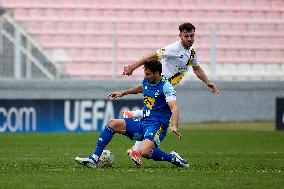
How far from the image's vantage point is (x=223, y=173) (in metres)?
10.5

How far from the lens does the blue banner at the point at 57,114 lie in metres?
23.2

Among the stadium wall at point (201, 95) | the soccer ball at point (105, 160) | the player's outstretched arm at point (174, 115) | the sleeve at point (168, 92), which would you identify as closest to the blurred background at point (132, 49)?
the stadium wall at point (201, 95)

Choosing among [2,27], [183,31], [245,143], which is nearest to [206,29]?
[2,27]

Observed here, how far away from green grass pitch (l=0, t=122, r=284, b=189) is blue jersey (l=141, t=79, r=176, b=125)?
63 centimetres

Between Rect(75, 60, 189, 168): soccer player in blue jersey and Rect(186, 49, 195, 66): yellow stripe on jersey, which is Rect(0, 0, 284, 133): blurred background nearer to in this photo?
Rect(186, 49, 195, 66): yellow stripe on jersey

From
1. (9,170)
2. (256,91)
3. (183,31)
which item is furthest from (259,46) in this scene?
(9,170)

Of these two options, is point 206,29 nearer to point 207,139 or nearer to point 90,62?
point 90,62

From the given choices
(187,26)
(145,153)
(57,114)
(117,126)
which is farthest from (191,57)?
(57,114)

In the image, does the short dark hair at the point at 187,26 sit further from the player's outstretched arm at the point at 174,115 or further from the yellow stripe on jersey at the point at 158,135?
the yellow stripe on jersey at the point at 158,135

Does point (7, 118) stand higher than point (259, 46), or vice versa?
point (259, 46)

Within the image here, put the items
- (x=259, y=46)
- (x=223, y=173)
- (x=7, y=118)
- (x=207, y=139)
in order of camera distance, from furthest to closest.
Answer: (x=259, y=46), (x=7, y=118), (x=207, y=139), (x=223, y=173)

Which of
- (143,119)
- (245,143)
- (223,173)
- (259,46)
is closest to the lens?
(223,173)

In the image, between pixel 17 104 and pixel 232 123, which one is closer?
pixel 17 104

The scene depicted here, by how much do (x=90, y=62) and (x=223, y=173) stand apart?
1758 cm
